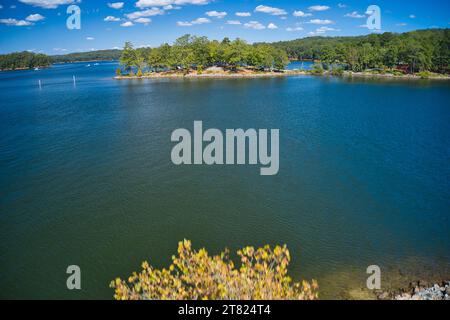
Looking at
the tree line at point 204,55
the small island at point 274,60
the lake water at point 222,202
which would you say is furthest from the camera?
the tree line at point 204,55

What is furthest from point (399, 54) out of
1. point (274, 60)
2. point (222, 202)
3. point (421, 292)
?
point (421, 292)

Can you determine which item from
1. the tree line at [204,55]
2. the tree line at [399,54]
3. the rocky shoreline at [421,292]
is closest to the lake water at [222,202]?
the rocky shoreline at [421,292]

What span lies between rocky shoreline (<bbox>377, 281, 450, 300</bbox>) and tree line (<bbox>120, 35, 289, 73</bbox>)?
10412 cm

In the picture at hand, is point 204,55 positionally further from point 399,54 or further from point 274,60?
point 399,54

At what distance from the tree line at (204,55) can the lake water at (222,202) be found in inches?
2965

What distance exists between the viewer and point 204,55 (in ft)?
379

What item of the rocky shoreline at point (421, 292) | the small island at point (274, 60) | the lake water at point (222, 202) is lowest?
the rocky shoreline at point (421, 292)

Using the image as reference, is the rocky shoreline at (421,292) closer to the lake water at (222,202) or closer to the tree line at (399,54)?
the lake water at (222,202)

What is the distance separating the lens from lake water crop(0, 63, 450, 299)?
1683 centimetres

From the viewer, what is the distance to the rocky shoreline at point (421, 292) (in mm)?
13922

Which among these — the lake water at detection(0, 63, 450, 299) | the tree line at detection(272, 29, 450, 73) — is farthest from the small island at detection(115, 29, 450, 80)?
the lake water at detection(0, 63, 450, 299)

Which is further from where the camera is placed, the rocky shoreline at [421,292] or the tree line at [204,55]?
the tree line at [204,55]

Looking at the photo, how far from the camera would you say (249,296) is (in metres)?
9.42

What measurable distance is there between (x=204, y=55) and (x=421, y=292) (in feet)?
365
